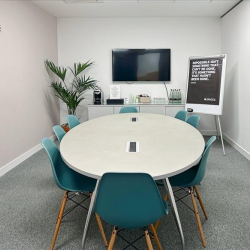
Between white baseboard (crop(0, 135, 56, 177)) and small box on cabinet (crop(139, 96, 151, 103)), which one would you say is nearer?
white baseboard (crop(0, 135, 56, 177))

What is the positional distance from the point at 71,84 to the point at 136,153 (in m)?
4.28

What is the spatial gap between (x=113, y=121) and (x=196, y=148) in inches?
59.0

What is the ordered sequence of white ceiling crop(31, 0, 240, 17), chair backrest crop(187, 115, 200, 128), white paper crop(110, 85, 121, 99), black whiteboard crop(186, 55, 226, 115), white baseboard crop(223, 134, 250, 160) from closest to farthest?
chair backrest crop(187, 115, 200, 128) < white baseboard crop(223, 134, 250, 160) < white ceiling crop(31, 0, 240, 17) < black whiteboard crop(186, 55, 226, 115) < white paper crop(110, 85, 121, 99)

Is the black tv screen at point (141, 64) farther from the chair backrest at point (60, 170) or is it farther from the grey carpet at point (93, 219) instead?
the chair backrest at point (60, 170)

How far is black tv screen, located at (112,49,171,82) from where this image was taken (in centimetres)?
550

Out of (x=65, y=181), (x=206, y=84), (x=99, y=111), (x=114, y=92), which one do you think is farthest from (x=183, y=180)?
(x=114, y=92)

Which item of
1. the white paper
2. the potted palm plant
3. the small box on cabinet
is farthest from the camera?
the white paper

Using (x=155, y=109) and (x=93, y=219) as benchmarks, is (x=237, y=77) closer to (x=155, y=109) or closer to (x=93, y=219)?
(x=155, y=109)

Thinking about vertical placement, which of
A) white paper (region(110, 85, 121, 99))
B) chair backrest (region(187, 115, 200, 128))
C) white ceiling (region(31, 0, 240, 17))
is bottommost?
chair backrest (region(187, 115, 200, 128))

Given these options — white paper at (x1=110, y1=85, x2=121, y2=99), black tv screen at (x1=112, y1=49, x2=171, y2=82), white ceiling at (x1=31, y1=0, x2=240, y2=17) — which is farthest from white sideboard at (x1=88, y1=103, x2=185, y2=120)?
white ceiling at (x1=31, y1=0, x2=240, y2=17)

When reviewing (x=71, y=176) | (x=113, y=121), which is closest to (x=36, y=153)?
(x=113, y=121)

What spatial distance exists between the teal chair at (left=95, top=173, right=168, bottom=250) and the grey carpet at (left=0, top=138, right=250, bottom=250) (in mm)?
704

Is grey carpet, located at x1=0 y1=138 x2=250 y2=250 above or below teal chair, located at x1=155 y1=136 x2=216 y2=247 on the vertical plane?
below

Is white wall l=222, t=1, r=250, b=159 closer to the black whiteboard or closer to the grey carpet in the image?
the black whiteboard
